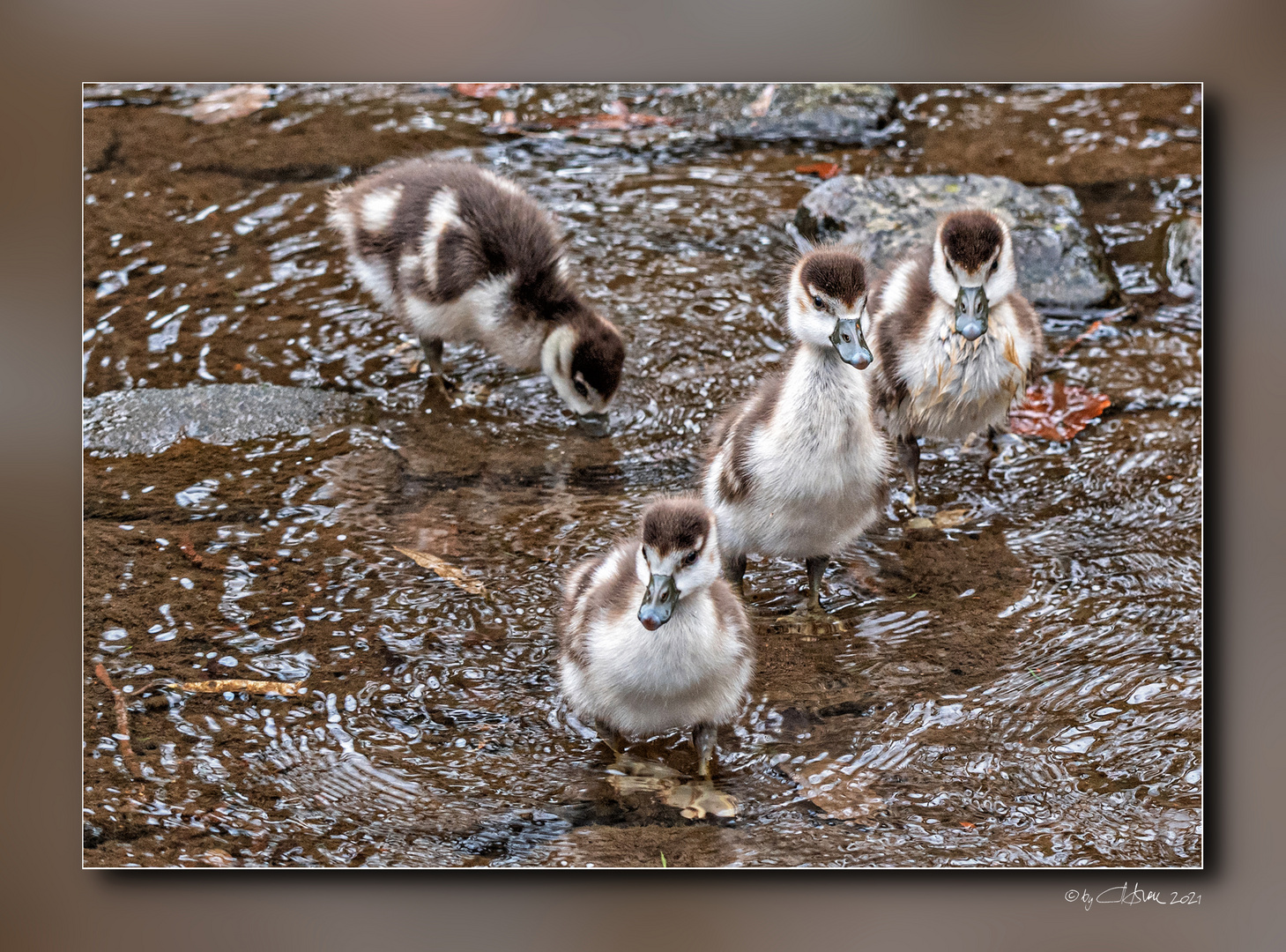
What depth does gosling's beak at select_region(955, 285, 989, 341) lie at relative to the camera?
2373 millimetres

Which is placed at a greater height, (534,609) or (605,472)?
(605,472)

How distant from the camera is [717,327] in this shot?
278cm

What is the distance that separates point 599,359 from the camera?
Result: 266 cm

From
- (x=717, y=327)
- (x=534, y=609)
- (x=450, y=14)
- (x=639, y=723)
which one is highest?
(x=450, y=14)

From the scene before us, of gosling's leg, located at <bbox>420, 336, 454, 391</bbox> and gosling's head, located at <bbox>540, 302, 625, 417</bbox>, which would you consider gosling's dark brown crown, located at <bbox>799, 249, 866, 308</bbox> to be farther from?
gosling's leg, located at <bbox>420, 336, 454, 391</bbox>

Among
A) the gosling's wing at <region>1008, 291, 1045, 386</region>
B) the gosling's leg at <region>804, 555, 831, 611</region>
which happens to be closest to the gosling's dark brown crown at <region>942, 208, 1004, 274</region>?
the gosling's wing at <region>1008, 291, 1045, 386</region>

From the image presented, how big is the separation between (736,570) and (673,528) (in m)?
0.54

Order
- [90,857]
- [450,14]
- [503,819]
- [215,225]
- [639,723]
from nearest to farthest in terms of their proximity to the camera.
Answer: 1. [639,723]
2. [503,819]
3. [90,857]
4. [450,14]
5. [215,225]

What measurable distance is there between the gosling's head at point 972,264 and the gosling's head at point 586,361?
2.51 feet

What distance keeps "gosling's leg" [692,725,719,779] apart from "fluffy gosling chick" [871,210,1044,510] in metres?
0.82

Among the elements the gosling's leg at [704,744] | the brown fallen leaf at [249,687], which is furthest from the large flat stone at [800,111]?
the brown fallen leaf at [249,687]

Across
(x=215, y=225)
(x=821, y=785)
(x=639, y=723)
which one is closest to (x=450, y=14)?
(x=215, y=225)

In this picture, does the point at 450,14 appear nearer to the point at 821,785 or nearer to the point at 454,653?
the point at 454,653
